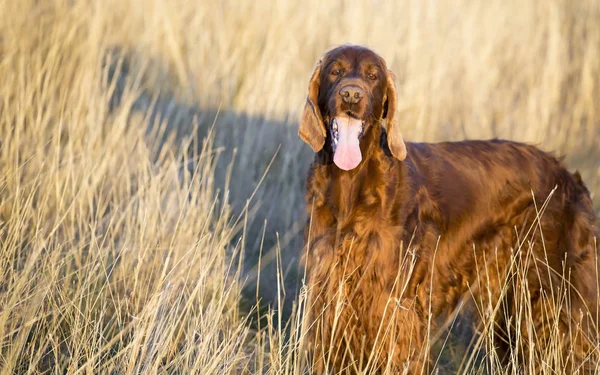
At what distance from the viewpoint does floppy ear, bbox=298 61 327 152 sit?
3.26 meters

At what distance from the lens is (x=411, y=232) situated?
3.26m

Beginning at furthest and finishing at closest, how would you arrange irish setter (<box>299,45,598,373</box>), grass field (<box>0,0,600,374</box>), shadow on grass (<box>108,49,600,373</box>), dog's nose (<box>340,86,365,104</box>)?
1. shadow on grass (<box>108,49,600,373</box>)
2. grass field (<box>0,0,600,374</box>)
3. irish setter (<box>299,45,598,373</box>)
4. dog's nose (<box>340,86,365,104</box>)

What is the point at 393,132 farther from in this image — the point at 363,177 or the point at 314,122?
the point at 314,122

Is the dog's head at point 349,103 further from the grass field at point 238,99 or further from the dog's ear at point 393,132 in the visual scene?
the grass field at point 238,99

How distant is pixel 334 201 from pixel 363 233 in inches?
7.4

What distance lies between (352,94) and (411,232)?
645 mm

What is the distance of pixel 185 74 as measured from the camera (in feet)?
20.3

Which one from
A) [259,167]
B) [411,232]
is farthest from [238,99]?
[411,232]

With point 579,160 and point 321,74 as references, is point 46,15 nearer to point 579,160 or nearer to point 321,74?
point 321,74

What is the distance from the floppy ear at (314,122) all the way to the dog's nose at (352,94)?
8.7 inches

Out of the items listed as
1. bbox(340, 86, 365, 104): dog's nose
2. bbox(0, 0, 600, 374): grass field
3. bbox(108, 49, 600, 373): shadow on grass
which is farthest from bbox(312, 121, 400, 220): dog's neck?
bbox(108, 49, 600, 373): shadow on grass

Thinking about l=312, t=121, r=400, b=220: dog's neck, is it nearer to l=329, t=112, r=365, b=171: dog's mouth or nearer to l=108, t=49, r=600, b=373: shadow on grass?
l=329, t=112, r=365, b=171: dog's mouth

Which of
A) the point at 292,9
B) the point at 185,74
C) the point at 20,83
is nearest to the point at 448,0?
the point at 292,9

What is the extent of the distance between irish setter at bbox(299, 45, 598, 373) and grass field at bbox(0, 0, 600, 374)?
69cm
